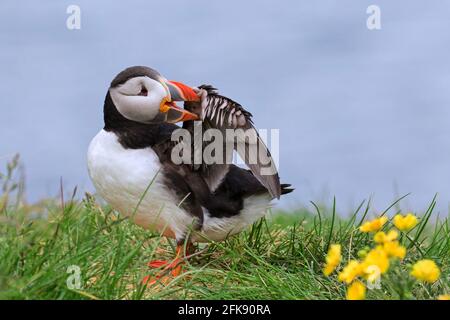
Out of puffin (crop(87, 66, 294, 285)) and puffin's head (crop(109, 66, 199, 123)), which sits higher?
puffin's head (crop(109, 66, 199, 123))

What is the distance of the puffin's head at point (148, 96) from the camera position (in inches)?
155

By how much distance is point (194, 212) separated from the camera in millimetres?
4051

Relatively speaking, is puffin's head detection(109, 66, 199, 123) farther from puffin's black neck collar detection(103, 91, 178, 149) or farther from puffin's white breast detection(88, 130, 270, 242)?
puffin's white breast detection(88, 130, 270, 242)

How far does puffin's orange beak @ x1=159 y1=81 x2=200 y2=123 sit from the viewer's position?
12.8ft

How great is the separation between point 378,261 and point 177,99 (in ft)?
5.81

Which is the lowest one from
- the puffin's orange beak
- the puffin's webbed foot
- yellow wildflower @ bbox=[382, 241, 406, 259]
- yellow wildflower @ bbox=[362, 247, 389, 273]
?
the puffin's webbed foot

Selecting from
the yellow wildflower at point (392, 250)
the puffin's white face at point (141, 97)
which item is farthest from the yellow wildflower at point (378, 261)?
the puffin's white face at point (141, 97)

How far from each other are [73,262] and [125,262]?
23 centimetres

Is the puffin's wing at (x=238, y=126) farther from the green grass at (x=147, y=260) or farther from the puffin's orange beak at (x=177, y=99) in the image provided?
the green grass at (x=147, y=260)

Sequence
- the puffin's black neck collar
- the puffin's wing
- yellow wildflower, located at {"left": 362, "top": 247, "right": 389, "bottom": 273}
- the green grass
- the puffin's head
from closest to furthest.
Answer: yellow wildflower, located at {"left": 362, "top": 247, "right": 389, "bottom": 273} → the green grass → the puffin's wing → the puffin's head → the puffin's black neck collar

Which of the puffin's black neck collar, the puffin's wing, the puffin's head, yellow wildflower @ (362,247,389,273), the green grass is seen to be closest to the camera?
yellow wildflower @ (362,247,389,273)

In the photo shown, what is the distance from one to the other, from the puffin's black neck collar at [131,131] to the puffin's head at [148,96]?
0.12 ft

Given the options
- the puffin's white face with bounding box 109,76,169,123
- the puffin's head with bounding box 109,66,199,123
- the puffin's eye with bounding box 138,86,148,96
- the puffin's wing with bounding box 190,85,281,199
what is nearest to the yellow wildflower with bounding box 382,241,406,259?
the puffin's wing with bounding box 190,85,281,199
